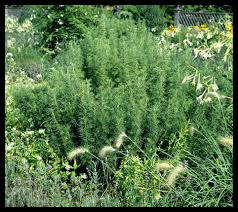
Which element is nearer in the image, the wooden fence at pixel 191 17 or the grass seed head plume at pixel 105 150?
the grass seed head plume at pixel 105 150

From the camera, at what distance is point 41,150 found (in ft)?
13.7

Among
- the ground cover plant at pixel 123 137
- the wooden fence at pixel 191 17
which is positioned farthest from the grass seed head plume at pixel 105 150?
the wooden fence at pixel 191 17

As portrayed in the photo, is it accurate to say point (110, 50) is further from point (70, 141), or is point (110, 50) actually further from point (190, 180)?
point (190, 180)

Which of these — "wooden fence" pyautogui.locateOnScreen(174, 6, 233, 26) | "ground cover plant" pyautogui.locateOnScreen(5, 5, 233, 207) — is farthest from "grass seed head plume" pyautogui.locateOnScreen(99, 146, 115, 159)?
"wooden fence" pyautogui.locateOnScreen(174, 6, 233, 26)

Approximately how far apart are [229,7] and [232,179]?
17.2m

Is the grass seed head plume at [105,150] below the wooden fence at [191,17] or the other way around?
below

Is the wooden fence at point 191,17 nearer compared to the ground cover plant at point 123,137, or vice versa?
the ground cover plant at point 123,137

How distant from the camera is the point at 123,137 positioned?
12.9 ft

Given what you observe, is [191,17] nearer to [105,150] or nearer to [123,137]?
[123,137]

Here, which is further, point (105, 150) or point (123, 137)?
point (123, 137)

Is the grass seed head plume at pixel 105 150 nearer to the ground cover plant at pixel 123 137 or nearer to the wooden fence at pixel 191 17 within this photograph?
the ground cover plant at pixel 123 137

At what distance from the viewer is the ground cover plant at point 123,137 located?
335 centimetres

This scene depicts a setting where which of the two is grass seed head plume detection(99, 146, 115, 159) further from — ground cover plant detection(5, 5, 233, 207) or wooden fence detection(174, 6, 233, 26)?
wooden fence detection(174, 6, 233, 26)

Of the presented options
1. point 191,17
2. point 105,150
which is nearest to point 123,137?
point 105,150
